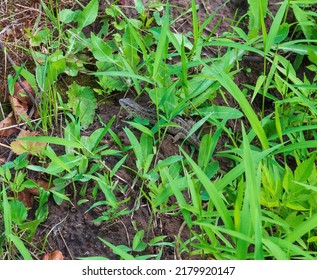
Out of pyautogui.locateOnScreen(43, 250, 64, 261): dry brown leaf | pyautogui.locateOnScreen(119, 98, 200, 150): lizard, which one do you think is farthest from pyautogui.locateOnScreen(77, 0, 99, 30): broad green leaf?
pyautogui.locateOnScreen(43, 250, 64, 261): dry brown leaf

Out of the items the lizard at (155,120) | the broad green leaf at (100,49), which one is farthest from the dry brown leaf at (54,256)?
the broad green leaf at (100,49)

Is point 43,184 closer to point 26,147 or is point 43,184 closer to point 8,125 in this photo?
point 26,147

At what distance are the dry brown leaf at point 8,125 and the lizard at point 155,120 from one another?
0.72 metres

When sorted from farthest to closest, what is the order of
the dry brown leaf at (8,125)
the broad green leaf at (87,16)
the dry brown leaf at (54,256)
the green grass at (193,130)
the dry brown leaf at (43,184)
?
the broad green leaf at (87,16) → the dry brown leaf at (8,125) → the dry brown leaf at (43,184) → the dry brown leaf at (54,256) → the green grass at (193,130)

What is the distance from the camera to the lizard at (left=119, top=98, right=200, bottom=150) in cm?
382

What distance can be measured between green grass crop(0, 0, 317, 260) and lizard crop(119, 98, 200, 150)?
8cm

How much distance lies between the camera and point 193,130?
3.67 m

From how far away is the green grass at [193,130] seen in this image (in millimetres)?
3160

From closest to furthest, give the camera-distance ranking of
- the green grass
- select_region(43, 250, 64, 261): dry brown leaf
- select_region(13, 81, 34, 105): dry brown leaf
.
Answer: the green grass → select_region(43, 250, 64, 261): dry brown leaf → select_region(13, 81, 34, 105): dry brown leaf

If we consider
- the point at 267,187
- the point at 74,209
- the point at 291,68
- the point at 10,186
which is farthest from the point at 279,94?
the point at 10,186

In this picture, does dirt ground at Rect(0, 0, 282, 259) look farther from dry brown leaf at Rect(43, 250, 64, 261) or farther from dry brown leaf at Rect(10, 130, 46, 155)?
dry brown leaf at Rect(10, 130, 46, 155)

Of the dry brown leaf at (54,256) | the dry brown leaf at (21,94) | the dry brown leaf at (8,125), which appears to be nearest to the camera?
the dry brown leaf at (54,256)

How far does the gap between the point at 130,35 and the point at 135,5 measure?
16.2 inches

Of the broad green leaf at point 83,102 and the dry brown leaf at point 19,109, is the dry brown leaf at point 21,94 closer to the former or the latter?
the dry brown leaf at point 19,109
